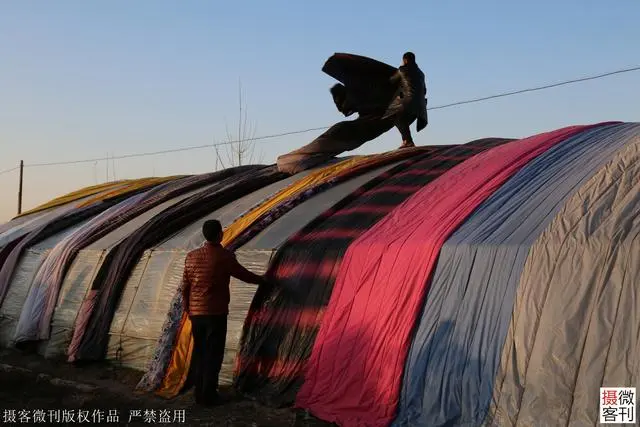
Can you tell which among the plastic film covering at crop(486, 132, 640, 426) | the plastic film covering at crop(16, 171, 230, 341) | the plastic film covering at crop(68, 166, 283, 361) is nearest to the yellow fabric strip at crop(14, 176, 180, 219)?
the plastic film covering at crop(16, 171, 230, 341)

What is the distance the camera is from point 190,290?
7.27 meters

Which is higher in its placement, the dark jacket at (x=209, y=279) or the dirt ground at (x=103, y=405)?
the dark jacket at (x=209, y=279)

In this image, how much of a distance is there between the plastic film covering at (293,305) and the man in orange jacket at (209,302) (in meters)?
0.48

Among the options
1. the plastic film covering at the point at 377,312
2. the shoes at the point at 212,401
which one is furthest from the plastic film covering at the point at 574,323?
the shoes at the point at 212,401

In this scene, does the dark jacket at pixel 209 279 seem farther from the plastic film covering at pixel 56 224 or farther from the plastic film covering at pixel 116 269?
the plastic film covering at pixel 56 224

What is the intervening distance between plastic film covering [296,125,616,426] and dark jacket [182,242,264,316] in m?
1.05

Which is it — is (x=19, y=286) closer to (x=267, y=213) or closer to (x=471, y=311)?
(x=267, y=213)

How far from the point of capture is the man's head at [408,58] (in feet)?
37.6

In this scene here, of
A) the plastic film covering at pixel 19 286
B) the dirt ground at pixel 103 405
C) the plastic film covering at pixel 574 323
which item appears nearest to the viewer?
the plastic film covering at pixel 574 323

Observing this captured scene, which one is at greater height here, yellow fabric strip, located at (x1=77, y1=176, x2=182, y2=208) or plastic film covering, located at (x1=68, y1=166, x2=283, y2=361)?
yellow fabric strip, located at (x1=77, y1=176, x2=182, y2=208)

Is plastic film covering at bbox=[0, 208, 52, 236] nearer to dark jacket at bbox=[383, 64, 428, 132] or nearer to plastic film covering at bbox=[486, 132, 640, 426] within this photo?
dark jacket at bbox=[383, 64, 428, 132]

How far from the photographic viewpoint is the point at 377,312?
6.82m

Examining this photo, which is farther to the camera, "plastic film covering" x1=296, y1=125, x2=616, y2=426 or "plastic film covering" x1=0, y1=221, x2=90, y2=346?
"plastic film covering" x1=0, y1=221, x2=90, y2=346

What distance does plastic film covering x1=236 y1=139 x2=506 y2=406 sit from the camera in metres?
7.34
